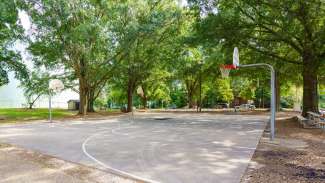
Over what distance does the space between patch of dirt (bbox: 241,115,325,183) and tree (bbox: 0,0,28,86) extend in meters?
19.5

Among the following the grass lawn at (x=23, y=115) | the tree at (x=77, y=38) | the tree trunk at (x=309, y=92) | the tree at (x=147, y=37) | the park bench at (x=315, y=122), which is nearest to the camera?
the park bench at (x=315, y=122)

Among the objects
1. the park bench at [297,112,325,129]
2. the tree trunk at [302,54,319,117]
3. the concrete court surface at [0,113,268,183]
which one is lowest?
the concrete court surface at [0,113,268,183]

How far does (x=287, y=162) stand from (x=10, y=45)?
22660mm

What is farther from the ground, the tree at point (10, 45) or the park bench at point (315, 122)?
the tree at point (10, 45)

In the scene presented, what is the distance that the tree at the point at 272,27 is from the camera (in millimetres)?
15047

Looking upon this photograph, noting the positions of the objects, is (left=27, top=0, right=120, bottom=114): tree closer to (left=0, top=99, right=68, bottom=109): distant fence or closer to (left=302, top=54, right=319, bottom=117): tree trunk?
(left=302, top=54, right=319, bottom=117): tree trunk

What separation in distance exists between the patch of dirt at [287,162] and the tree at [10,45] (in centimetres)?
1952

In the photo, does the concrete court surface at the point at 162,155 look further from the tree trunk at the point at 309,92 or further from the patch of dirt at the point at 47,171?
the tree trunk at the point at 309,92

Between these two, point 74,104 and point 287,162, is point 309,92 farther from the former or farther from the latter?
point 74,104

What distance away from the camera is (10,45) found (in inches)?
912

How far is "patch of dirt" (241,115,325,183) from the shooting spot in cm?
549

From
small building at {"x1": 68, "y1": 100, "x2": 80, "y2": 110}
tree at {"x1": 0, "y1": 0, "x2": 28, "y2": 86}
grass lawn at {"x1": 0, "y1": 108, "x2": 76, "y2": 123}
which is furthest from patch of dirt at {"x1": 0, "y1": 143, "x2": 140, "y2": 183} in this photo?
small building at {"x1": 68, "y1": 100, "x2": 80, "y2": 110}

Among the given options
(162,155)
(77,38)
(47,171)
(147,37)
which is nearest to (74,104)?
(147,37)

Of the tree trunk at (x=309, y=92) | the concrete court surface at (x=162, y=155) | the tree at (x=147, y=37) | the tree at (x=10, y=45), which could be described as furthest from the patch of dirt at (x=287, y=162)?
the tree at (x=10, y=45)
